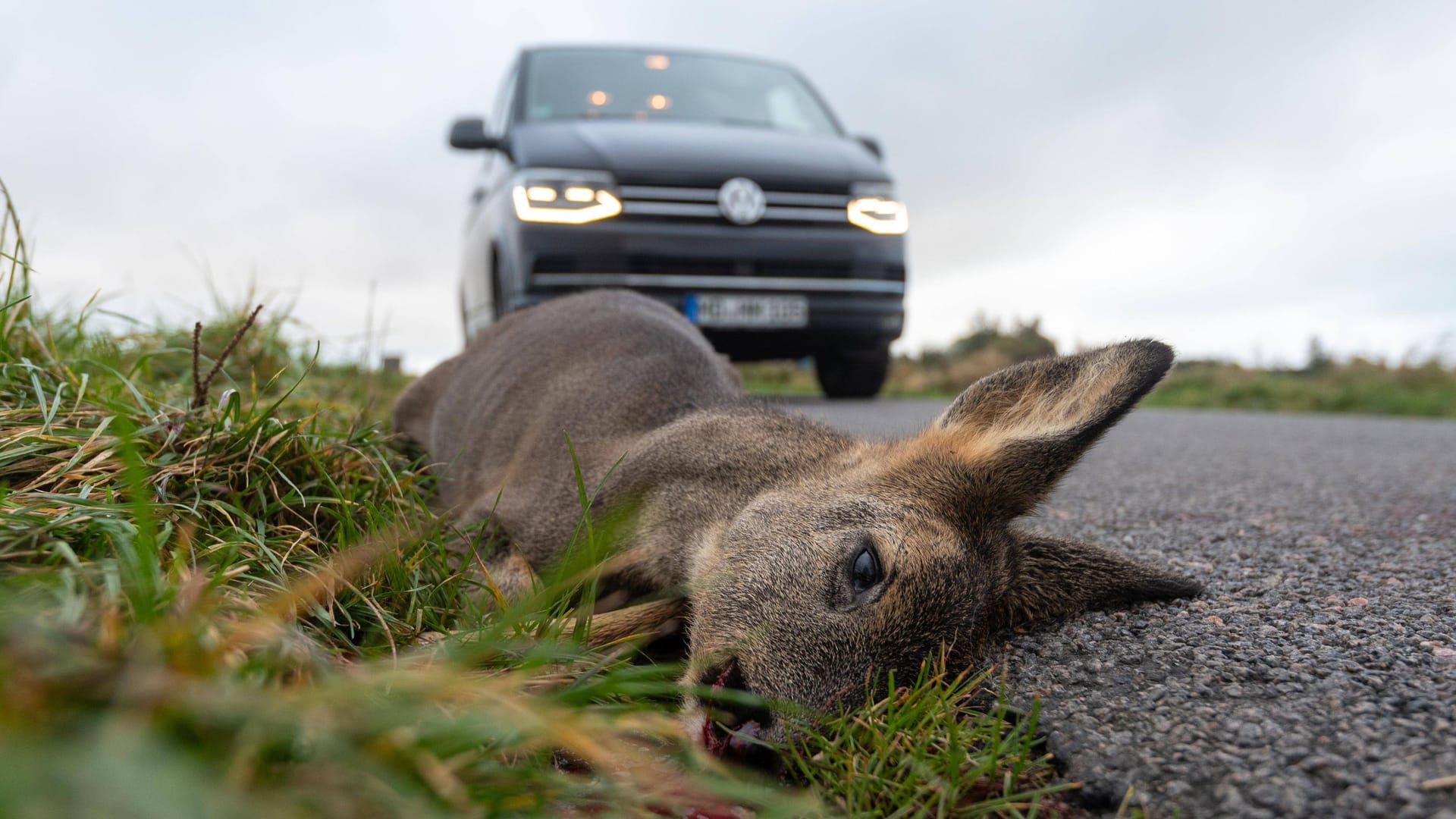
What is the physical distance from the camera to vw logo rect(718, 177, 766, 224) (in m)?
7.91

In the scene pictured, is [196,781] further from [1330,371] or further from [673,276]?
[1330,371]

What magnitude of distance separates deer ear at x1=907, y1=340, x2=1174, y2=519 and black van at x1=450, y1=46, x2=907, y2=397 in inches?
198

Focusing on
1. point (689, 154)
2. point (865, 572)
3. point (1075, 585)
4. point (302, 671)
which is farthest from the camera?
point (689, 154)

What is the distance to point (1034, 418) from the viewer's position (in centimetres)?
285

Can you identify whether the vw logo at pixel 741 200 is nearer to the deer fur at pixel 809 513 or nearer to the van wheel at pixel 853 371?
the van wheel at pixel 853 371

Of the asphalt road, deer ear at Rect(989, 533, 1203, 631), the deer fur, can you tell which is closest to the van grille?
A: the deer fur

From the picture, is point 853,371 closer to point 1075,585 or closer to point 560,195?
point 560,195

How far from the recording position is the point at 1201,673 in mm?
2174

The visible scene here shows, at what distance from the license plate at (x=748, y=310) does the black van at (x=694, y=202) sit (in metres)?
0.01

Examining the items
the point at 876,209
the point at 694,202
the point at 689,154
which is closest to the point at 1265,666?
the point at 694,202

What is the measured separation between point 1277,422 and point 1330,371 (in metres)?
7.93

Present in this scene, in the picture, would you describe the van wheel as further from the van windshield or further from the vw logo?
the vw logo

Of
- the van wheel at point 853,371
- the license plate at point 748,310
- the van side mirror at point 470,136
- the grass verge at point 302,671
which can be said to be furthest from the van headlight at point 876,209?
the grass verge at point 302,671

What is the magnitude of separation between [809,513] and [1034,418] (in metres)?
0.70
